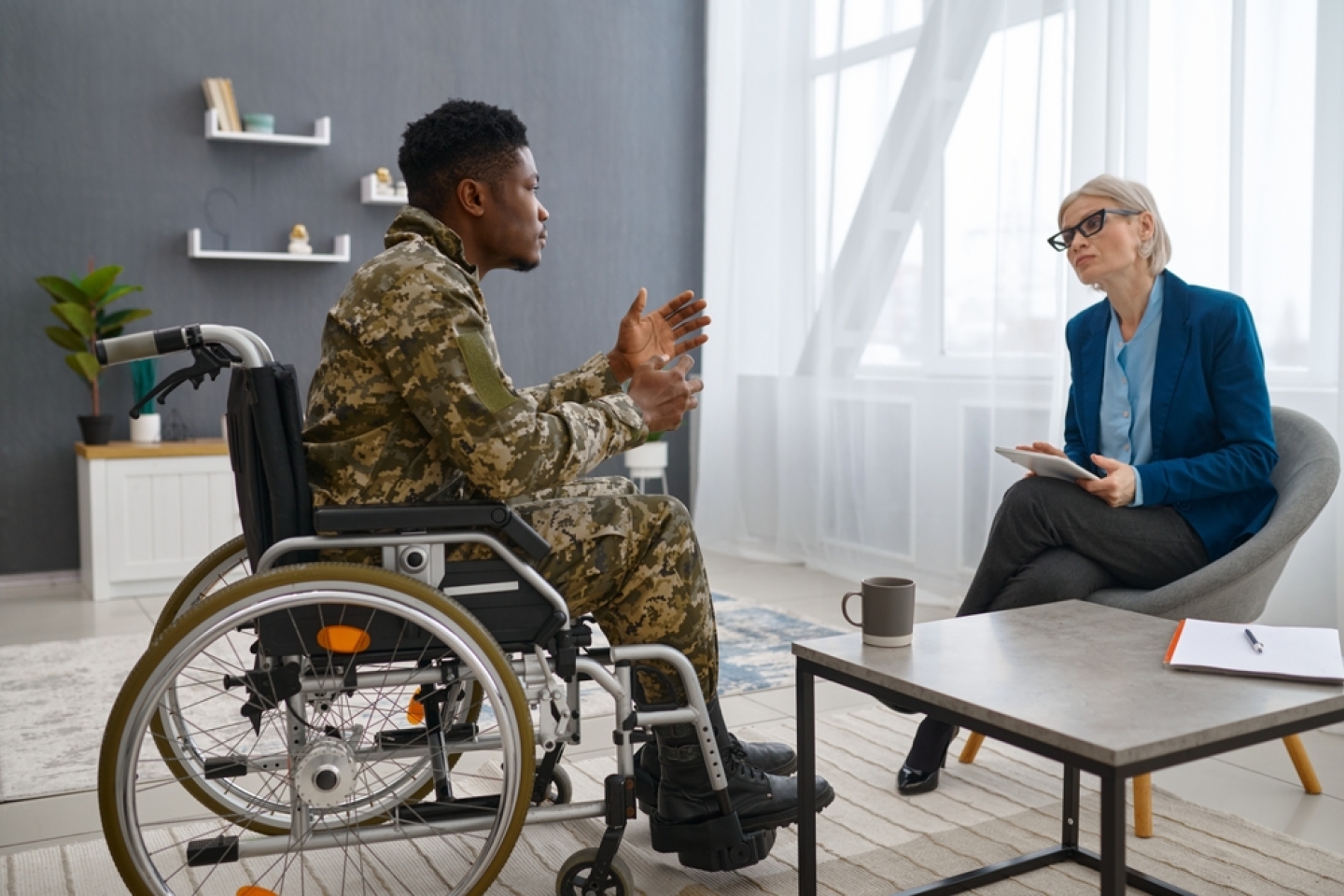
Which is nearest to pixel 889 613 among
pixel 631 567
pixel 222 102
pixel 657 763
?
pixel 631 567

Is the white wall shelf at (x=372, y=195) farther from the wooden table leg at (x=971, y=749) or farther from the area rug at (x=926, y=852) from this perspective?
the wooden table leg at (x=971, y=749)

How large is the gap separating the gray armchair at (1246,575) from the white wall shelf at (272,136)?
346 cm

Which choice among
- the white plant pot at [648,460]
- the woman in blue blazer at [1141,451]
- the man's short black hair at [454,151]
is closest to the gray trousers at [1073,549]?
the woman in blue blazer at [1141,451]

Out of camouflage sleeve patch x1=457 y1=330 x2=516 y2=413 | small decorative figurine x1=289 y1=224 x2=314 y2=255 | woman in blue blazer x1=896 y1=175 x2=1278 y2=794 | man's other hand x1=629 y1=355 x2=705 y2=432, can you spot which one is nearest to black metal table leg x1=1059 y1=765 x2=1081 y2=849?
woman in blue blazer x1=896 y1=175 x2=1278 y2=794

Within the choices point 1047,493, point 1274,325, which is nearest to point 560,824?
point 1047,493

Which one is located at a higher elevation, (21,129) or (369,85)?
(369,85)

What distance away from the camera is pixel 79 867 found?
1.85m

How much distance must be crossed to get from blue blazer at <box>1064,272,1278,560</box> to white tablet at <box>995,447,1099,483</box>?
0.37 ft

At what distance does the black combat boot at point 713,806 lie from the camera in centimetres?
172

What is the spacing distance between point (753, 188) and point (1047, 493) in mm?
2965

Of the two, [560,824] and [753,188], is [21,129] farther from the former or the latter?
[560,824]

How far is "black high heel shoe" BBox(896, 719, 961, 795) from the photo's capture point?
2.15 m

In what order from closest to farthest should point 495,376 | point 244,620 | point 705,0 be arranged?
1. point 244,620
2. point 495,376
3. point 705,0

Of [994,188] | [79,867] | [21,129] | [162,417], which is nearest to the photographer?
[79,867]
